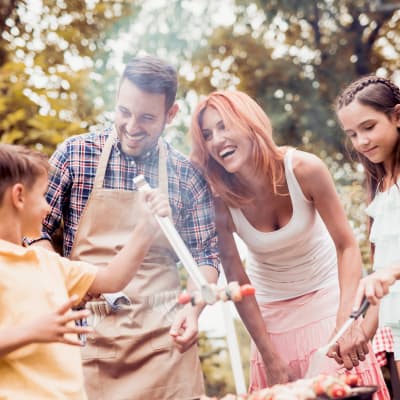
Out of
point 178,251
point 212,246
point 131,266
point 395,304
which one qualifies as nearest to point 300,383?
point 178,251

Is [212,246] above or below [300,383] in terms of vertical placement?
above

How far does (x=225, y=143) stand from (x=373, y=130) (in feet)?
1.70

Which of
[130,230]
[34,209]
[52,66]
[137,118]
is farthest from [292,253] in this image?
[52,66]

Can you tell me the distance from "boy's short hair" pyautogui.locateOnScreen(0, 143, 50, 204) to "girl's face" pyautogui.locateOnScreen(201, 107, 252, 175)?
30.7 inches

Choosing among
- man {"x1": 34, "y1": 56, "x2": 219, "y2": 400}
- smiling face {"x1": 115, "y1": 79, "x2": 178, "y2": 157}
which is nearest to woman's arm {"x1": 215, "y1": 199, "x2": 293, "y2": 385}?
man {"x1": 34, "y1": 56, "x2": 219, "y2": 400}

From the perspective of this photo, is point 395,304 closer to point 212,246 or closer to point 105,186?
point 212,246

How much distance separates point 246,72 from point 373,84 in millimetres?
6489

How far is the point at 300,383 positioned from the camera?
1.55 metres

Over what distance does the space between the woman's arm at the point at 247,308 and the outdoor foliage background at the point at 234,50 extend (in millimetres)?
1890

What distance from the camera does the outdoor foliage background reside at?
16.4 ft

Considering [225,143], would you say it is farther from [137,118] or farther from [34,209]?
[34,209]

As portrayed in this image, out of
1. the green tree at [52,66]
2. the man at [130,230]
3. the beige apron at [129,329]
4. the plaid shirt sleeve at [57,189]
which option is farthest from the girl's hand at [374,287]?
→ the green tree at [52,66]

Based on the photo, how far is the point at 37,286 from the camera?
1693 millimetres

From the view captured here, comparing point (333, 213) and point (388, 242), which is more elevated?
point (333, 213)
